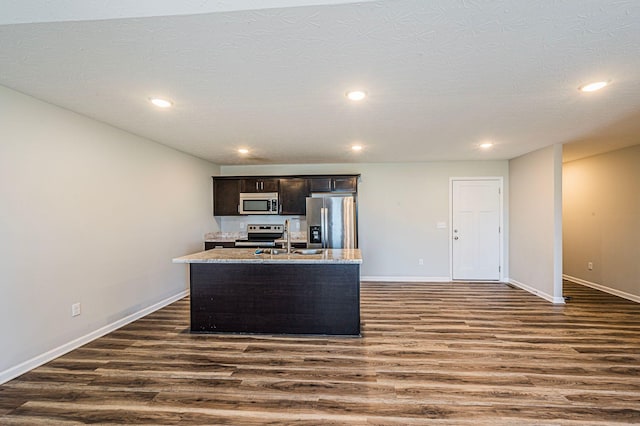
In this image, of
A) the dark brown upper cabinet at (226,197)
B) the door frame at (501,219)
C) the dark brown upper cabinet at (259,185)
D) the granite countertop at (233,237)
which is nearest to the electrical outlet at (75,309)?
the granite countertop at (233,237)

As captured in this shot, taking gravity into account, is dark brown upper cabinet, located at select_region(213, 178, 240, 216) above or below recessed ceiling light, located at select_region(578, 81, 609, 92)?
below

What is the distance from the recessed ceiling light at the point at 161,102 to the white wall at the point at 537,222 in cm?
505

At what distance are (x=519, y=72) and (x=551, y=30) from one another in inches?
20.7

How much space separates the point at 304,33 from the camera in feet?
5.49

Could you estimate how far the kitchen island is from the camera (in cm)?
335

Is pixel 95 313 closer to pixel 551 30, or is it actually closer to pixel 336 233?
pixel 336 233

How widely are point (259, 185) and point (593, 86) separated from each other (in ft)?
15.7

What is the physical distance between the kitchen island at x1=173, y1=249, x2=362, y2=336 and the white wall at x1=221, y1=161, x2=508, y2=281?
260 cm

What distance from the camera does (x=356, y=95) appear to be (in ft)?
8.41

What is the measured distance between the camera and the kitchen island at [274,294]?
3.35 metres

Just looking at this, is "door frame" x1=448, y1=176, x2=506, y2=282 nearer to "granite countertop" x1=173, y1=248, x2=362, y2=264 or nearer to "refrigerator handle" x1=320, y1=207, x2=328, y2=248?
"refrigerator handle" x1=320, y1=207, x2=328, y2=248

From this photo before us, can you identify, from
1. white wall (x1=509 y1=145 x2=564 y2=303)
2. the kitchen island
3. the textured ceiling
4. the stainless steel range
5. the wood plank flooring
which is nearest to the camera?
the textured ceiling

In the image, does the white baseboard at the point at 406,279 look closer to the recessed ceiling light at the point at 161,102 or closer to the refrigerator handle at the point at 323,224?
the refrigerator handle at the point at 323,224

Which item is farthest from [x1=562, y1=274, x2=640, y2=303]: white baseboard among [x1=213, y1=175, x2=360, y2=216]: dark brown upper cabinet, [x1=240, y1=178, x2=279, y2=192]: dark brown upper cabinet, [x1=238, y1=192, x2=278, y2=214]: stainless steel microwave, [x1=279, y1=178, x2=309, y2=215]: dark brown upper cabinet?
[x1=240, y1=178, x2=279, y2=192]: dark brown upper cabinet
